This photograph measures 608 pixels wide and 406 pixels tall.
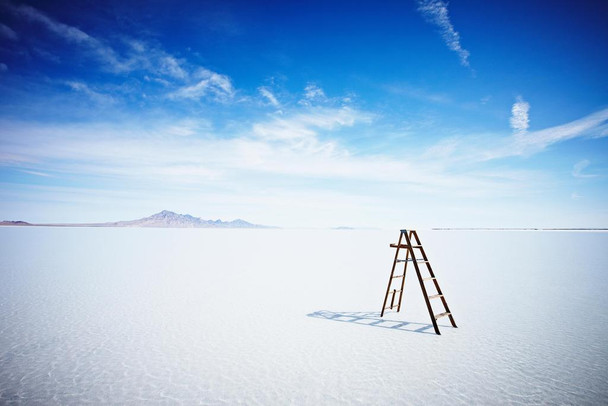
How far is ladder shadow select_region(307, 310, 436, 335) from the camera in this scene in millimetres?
7113

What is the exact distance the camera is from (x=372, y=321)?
25.0ft

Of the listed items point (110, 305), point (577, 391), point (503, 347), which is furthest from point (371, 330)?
point (110, 305)

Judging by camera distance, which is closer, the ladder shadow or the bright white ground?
the bright white ground

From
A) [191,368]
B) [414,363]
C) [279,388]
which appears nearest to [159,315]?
[191,368]

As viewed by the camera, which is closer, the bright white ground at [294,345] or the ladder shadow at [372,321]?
the bright white ground at [294,345]

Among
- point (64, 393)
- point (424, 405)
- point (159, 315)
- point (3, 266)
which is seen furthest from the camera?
point (3, 266)

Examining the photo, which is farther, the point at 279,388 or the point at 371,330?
the point at 371,330

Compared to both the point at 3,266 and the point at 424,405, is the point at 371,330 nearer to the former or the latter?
the point at 424,405

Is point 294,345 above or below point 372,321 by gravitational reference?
below

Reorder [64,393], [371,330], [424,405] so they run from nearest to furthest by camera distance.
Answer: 1. [424,405]
2. [64,393]
3. [371,330]

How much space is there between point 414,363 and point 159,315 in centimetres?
678

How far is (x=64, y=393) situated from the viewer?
4469 mm

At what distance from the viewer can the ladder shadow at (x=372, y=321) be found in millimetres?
7113

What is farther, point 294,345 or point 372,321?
point 372,321
